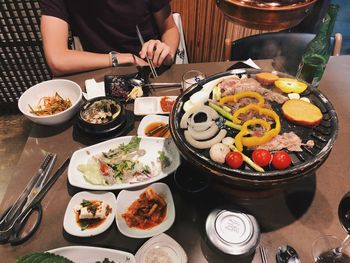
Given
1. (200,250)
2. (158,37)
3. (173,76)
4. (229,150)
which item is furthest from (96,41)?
(200,250)

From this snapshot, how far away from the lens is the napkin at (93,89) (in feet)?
7.35

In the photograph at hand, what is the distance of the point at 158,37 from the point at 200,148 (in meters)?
2.10

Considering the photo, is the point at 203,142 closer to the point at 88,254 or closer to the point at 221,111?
the point at 221,111

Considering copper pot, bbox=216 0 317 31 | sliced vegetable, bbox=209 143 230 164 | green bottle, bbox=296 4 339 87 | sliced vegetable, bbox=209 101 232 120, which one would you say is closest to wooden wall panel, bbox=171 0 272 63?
green bottle, bbox=296 4 339 87

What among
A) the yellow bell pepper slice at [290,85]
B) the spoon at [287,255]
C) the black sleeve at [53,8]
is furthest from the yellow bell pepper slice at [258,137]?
the black sleeve at [53,8]

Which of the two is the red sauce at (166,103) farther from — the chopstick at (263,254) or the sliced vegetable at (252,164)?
the chopstick at (263,254)

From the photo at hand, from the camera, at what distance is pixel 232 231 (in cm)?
136

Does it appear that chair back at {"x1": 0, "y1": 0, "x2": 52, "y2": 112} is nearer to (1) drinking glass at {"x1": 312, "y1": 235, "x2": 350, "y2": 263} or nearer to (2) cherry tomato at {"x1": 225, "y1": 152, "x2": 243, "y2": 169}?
(2) cherry tomato at {"x1": 225, "y1": 152, "x2": 243, "y2": 169}

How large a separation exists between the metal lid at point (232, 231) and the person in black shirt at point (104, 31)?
4.93 feet

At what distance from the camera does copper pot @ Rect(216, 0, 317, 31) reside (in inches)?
31.6

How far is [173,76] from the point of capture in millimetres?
2480

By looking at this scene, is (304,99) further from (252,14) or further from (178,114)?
(252,14)

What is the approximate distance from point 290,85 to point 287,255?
1.04 m

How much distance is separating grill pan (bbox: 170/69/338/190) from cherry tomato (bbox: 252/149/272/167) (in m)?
0.04
